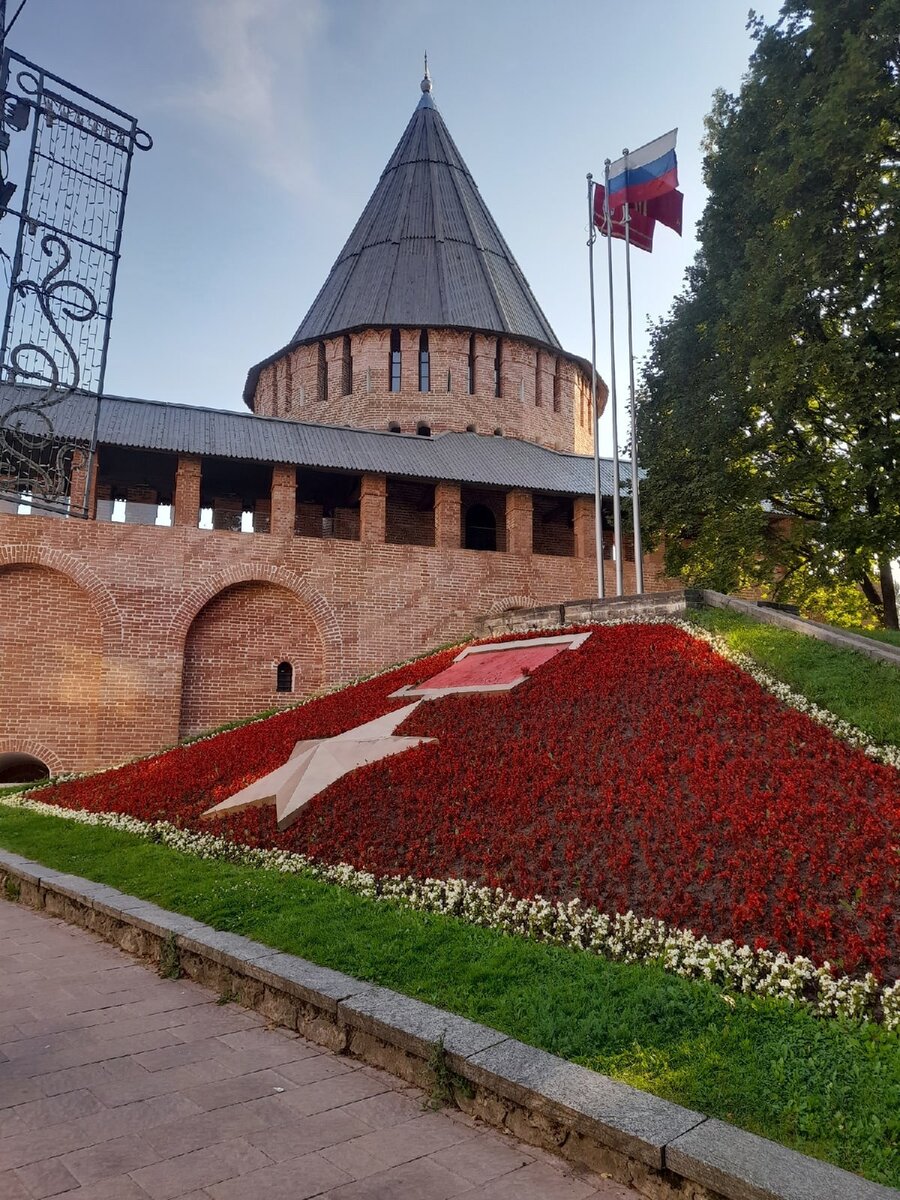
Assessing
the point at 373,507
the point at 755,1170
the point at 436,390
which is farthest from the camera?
the point at 436,390

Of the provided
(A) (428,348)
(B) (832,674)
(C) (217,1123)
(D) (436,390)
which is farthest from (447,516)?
(C) (217,1123)

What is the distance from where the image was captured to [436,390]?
25.3 m

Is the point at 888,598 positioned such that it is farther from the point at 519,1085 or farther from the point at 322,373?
the point at 322,373

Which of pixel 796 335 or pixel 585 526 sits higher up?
pixel 796 335

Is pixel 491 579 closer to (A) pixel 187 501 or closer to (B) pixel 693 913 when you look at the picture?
(A) pixel 187 501

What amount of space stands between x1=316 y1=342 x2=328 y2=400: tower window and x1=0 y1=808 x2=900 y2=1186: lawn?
72.1ft

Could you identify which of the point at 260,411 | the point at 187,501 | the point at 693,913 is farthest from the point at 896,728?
the point at 260,411

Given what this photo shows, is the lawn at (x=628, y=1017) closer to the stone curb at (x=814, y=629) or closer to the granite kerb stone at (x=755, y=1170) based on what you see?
the granite kerb stone at (x=755, y=1170)

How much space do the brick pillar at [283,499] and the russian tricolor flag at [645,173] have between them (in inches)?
333

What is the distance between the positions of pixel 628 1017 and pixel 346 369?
24.3 meters

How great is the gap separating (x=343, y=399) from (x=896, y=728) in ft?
67.3

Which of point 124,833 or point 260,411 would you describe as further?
point 260,411

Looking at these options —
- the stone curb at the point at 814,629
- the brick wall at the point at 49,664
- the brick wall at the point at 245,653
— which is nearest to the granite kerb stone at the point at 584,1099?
the stone curb at the point at 814,629

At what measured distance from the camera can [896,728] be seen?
7852 mm
